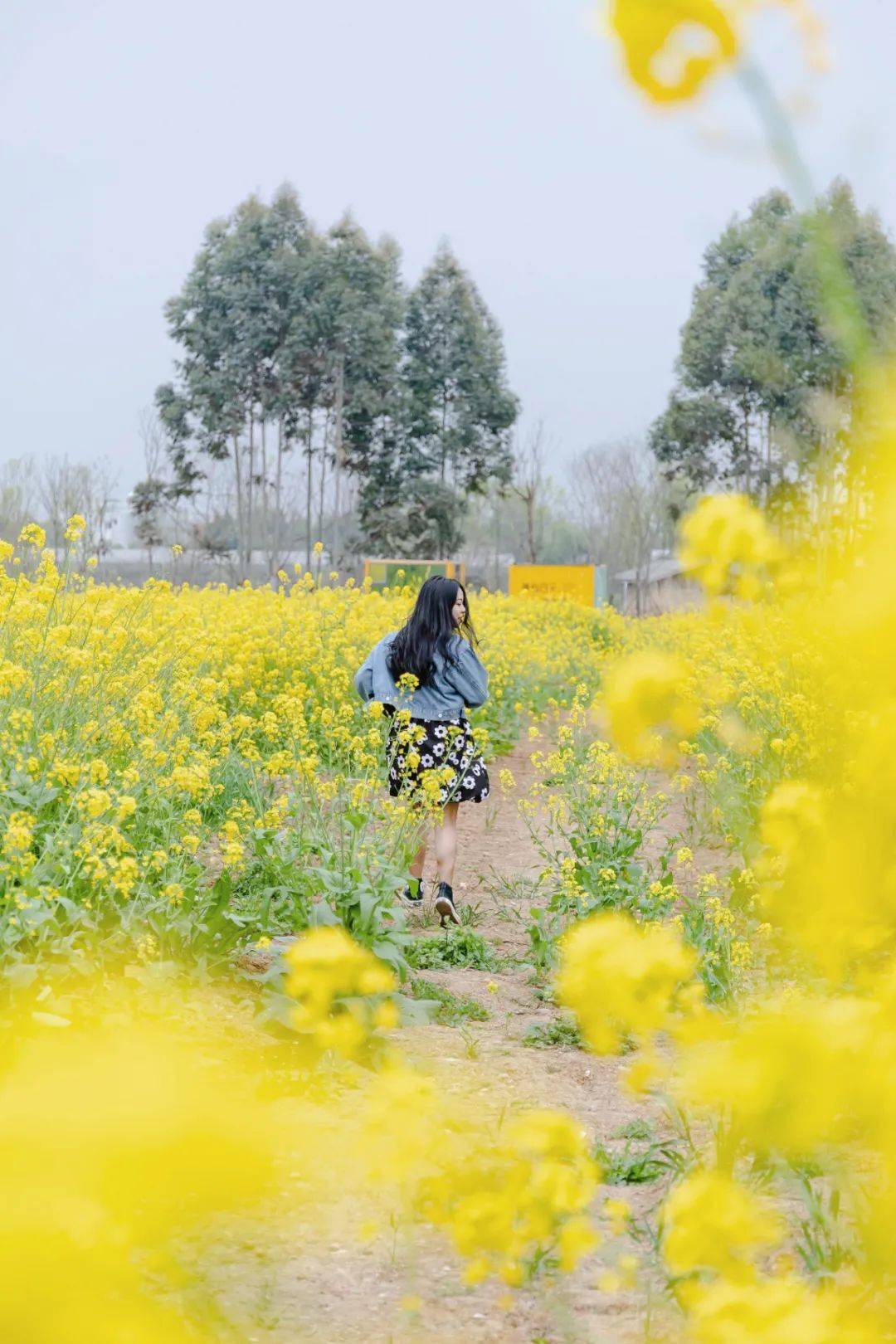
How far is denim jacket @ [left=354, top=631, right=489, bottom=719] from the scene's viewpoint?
6219 millimetres

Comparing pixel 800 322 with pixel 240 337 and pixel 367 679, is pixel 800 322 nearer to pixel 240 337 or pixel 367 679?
pixel 367 679

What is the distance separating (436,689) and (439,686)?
20mm

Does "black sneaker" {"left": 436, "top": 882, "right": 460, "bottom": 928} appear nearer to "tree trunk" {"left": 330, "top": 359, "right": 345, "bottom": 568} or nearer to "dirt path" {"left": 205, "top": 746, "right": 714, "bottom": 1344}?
"dirt path" {"left": 205, "top": 746, "right": 714, "bottom": 1344}

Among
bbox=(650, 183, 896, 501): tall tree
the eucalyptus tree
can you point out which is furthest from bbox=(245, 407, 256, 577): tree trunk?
bbox=(650, 183, 896, 501): tall tree

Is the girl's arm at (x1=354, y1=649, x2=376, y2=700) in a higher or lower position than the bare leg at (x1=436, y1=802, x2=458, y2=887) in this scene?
higher

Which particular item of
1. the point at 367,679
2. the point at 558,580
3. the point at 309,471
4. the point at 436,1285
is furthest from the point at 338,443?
the point at 436,1285

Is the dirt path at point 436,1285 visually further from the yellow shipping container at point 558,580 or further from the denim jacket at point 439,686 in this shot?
the yellow shipping container at point 558,580

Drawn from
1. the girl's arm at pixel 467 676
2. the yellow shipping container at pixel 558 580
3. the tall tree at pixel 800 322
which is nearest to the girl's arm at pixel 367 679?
the girl's arm at pixel 467 676

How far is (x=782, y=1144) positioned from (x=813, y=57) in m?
0.78

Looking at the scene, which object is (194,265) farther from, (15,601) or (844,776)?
(844,776)

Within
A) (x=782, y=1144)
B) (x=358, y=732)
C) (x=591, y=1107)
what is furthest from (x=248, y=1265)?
(x=358, y=732)

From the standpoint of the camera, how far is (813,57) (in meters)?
0.88

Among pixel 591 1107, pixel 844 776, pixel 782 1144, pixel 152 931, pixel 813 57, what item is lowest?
pixel 591 1107

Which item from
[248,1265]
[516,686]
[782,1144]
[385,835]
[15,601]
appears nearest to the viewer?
[782,1144]
